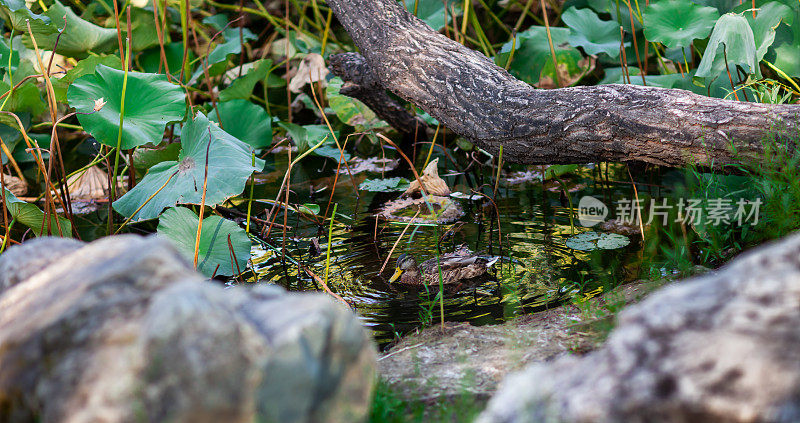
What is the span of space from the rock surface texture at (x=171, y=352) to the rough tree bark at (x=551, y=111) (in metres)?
1.72

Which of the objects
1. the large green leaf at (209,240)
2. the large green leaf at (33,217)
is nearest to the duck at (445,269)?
the large green leaf at (209,240)

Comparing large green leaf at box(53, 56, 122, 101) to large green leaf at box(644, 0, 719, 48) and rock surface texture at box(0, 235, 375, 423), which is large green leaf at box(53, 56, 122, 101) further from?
large green leaf at box(644, 0, 719, 48)

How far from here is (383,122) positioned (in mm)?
4695

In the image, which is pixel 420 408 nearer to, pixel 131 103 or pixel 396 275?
pixel 396 275

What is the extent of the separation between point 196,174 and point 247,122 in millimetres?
1055

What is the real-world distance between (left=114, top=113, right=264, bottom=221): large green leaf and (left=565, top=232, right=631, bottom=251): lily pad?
1.43m

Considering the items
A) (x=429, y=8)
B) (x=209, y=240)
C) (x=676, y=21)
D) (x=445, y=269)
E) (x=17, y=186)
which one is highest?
(x=676, y=21)

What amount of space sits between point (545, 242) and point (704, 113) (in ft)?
3.05

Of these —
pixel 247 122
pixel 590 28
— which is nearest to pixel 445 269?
pixel 247 122

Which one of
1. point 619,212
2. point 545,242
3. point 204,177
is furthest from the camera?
point 619,212

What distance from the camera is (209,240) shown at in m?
2.83

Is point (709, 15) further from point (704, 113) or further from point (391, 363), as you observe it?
point (391, 363)

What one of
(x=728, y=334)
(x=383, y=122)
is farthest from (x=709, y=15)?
(x=728, y=334)

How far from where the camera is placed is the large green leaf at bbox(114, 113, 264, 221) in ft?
9.07
